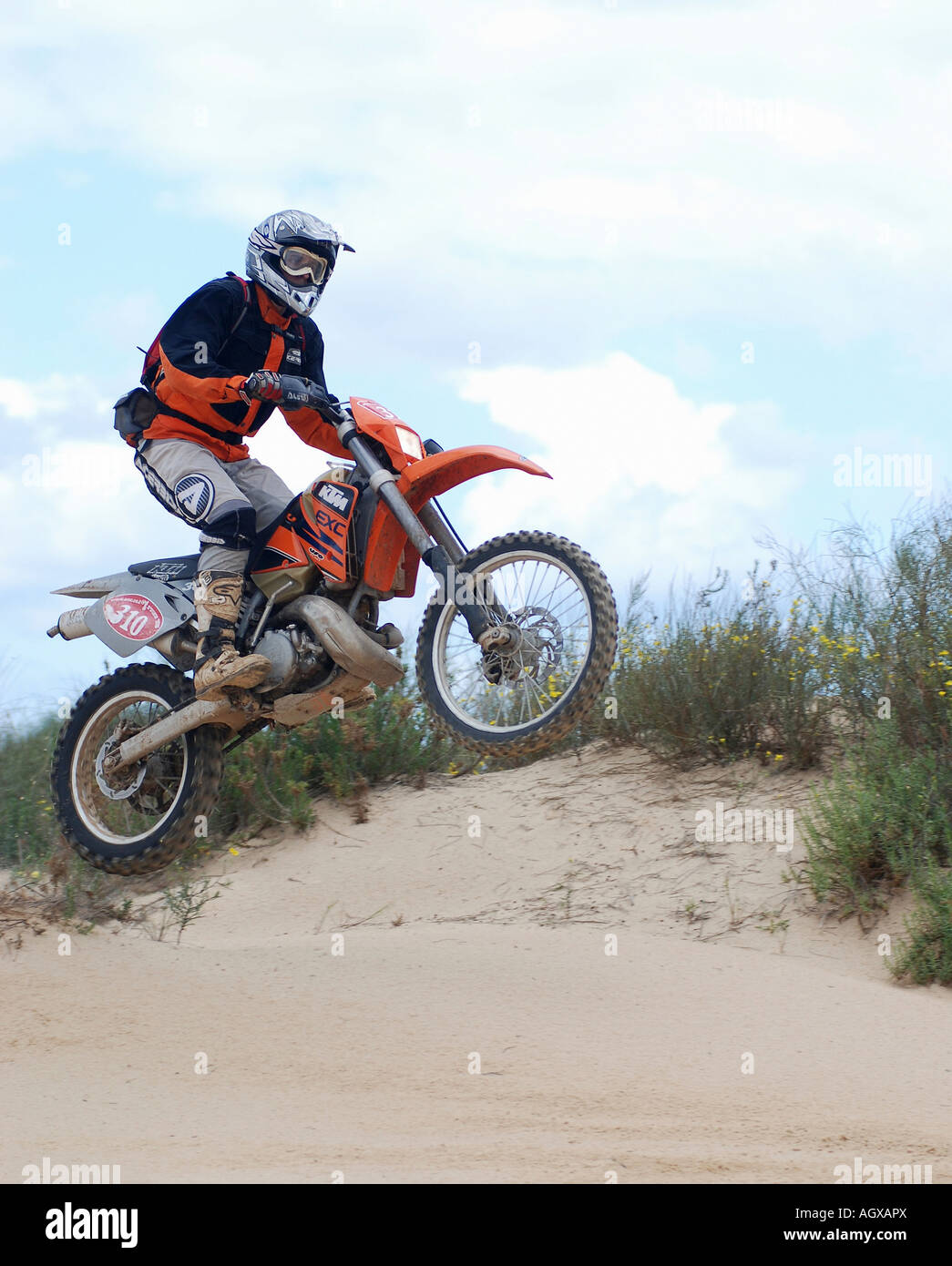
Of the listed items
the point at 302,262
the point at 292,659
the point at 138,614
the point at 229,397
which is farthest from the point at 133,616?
the point at 302,262

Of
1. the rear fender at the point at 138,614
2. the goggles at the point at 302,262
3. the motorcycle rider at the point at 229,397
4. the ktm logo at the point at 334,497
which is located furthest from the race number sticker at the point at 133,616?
the goggles at the point at 302,262

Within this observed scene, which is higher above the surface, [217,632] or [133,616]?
[133,616]

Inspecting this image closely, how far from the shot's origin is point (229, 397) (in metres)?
6.37

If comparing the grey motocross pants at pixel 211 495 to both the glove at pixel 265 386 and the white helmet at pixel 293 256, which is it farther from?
the white helmet at pixel 293 256

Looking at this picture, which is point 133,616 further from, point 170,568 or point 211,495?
point 211,495

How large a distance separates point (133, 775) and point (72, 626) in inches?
36.3

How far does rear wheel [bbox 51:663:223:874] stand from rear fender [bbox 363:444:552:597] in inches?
56.7

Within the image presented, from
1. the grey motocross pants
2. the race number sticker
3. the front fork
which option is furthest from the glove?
the race number sticker

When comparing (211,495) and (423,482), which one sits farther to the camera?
(211,495)

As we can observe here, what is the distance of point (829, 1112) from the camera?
5.62 metres

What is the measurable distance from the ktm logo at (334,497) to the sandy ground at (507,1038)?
8.05 ft

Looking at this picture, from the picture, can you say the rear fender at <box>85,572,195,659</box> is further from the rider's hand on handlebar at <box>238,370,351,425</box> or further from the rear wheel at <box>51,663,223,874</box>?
the rider's hand on handlebar at <box>238,370,351,425</box>
